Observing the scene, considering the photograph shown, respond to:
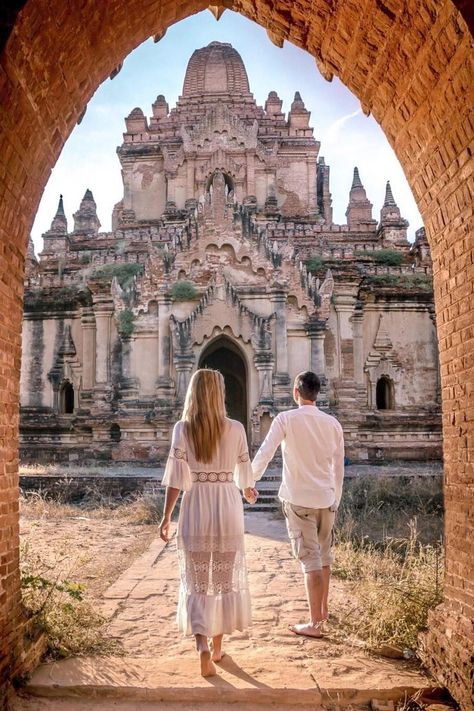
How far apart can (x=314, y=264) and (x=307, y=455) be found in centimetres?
1350

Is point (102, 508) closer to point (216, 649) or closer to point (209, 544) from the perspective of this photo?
point (216, 649)

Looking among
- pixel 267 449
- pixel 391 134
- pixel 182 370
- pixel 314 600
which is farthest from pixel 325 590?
pixel 182 370

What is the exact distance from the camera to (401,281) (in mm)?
18125

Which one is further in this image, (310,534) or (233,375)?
(233,375)

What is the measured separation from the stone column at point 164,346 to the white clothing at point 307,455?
11125 mm

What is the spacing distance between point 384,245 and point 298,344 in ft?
22.4

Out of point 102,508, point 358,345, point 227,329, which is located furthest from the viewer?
point 358,345

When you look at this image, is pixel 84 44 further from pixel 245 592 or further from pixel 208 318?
pixel 208 318

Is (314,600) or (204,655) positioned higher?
(314,600)

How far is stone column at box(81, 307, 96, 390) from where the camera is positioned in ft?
58.4

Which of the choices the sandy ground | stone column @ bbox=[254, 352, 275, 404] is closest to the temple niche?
stone column @ bbox=[254, 352, 275, 404]

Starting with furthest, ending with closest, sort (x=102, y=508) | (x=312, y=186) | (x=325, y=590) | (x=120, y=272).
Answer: (x=312, y=186)
(x=120, y=272)
(x=102, y=508)
(x=325, y=590)

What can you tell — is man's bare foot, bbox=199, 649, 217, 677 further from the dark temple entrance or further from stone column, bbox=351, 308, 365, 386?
the dark temple entrance

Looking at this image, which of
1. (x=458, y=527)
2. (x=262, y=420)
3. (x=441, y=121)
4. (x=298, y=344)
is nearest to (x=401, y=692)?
(x=458, y=527)
